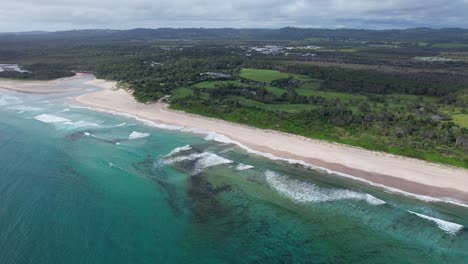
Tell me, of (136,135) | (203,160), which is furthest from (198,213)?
(136,135)

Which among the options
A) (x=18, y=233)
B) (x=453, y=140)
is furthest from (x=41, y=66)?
(x=453, y=140)

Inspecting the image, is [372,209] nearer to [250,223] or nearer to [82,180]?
[250,223]

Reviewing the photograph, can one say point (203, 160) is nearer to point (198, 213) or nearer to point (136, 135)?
point (198, 213)

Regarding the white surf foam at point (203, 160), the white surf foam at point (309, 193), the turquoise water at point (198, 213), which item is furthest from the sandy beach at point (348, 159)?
the white surf foam at point (203, 160)

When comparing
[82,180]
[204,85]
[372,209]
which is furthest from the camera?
[204,85]

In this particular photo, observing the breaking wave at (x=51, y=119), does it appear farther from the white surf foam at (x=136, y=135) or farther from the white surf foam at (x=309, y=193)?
the white surf foam at (x=309, y=193)

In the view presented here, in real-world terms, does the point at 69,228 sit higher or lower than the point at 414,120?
lower
